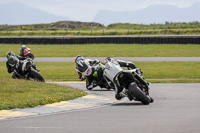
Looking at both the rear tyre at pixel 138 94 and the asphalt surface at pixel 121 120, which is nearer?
the asphalt surface at pixel 121 120

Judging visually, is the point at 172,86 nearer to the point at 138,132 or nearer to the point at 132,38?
the point at 138,132

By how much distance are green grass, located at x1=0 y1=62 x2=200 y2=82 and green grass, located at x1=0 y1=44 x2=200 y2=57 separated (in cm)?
647

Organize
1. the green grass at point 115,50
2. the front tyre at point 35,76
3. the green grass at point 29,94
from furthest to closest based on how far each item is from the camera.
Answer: the green grass at point 115,50 < the front tyre at point 35,76 < the green grass at point 29,94

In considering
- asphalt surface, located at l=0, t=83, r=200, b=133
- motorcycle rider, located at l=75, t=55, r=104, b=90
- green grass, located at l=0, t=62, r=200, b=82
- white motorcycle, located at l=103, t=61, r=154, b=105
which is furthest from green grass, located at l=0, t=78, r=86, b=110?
green grass, located at l=0, t=62, r=200, b=82

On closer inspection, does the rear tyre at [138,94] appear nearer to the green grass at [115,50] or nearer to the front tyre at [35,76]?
the front tyre at [35,76]

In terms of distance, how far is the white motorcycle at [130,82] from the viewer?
40.7 feet

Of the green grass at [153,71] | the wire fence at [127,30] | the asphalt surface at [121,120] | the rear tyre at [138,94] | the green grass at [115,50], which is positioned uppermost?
the wire fence at [127,30]

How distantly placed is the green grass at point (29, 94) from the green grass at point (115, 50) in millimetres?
20678

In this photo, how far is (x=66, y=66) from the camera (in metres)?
28.7

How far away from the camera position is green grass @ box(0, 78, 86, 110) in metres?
12.2

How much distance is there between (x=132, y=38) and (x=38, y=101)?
30.6 metres

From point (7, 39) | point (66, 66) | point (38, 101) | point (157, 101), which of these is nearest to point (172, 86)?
point (157, 101)

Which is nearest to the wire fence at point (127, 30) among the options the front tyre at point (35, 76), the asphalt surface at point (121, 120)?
the front tyre at point (35, 76)

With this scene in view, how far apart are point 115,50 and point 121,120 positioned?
96.4 ft
